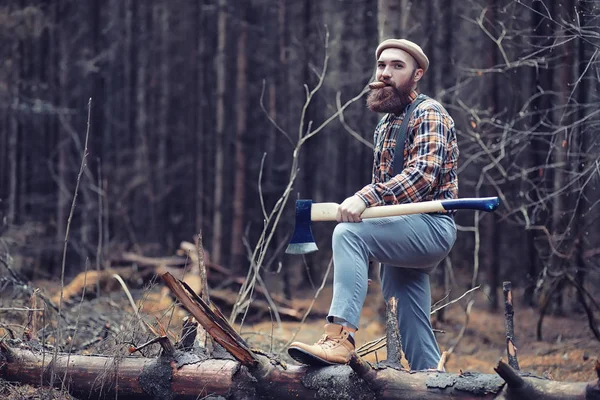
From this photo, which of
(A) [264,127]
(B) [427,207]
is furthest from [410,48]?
(A) [264,127]

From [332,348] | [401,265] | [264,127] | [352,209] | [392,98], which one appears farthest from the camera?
[264,127]

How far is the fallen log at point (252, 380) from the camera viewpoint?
3875mm

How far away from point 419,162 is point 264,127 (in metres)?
19.1

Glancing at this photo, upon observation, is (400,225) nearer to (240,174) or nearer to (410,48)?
(410,48)

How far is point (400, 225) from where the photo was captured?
4531mm

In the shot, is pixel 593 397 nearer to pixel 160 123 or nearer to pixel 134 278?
pixel 134 278

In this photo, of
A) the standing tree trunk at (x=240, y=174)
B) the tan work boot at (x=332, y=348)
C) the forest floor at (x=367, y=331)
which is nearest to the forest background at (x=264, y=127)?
the standing tree trunk at (x=240, y=174)

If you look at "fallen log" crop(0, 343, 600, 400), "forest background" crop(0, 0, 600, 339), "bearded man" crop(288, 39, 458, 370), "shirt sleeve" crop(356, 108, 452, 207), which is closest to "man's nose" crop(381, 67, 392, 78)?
"bearded man" crop(288, 39, 458, 370)

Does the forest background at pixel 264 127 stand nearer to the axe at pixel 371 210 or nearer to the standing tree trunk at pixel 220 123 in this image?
the standing tree trunk at pixel 220 123

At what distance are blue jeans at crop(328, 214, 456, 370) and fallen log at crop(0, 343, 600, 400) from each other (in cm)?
39

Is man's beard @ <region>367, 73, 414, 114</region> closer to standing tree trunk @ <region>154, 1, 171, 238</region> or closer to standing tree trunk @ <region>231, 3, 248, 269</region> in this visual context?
standing tree trunk @ <region>231, 3, 248, 269</region>

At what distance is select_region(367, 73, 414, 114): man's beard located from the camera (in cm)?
492

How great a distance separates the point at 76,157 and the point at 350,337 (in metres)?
20.3

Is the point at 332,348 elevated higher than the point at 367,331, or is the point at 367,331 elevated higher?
the point at 332,348
